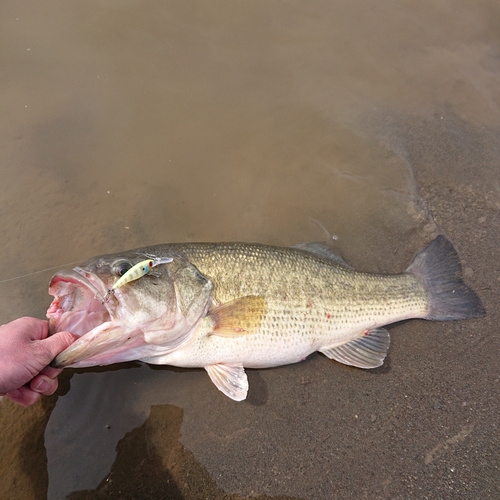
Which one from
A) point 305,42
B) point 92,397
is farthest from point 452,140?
point 92,397

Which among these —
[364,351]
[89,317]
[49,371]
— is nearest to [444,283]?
[364,351]

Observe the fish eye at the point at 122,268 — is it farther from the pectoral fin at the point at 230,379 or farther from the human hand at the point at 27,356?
the pectoral fin at the point at 230,379

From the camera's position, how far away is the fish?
2.42 metres

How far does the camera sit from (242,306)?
279cm

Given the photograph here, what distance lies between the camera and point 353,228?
3854mm

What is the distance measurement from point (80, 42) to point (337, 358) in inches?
214

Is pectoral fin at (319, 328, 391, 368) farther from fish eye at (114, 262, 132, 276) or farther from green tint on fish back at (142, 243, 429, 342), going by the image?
fish eye at (114, 262, 132, 276)

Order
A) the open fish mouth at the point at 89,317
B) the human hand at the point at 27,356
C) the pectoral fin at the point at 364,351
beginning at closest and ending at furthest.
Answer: the human hand at the point at 27,356 → the open fish mouth at the point at 89,317 → the pectoral fin at the point at 364,351

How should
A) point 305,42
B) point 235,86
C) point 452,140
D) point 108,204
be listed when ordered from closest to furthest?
1. point 108,204
2. point 452,140
3. point 235,86
4. point 305,42

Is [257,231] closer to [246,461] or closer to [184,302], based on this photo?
[184,302]

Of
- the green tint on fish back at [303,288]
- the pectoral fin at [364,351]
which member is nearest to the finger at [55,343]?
the green tint on fish back at [303,288]

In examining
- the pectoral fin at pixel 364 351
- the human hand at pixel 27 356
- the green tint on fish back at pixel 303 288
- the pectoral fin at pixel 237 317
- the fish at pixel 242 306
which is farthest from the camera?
the pectoral fin at pixel 364 351

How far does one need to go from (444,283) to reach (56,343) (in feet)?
11.7

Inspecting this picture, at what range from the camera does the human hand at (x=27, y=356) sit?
6.82ft
